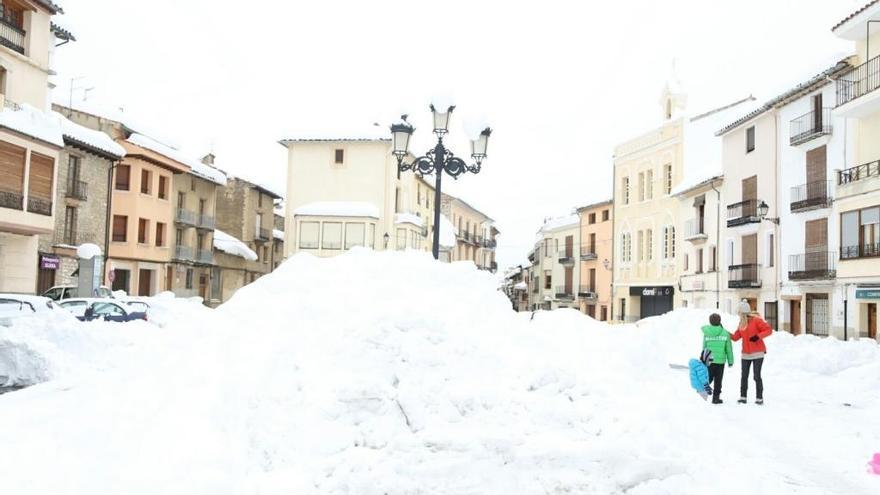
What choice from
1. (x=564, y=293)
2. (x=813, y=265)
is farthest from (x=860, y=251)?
(x=564, y=293)

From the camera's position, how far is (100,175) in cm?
3778

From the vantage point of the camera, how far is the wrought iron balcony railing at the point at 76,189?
35375 millimetres

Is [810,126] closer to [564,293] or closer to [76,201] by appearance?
[76,201]

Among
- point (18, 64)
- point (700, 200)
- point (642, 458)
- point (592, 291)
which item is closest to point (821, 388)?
point (642, 458)

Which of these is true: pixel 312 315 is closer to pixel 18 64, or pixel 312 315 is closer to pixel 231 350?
pixel 231 350

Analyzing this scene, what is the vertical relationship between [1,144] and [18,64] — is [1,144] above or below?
below

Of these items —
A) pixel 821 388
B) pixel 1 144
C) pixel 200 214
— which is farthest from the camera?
pixel 200 214

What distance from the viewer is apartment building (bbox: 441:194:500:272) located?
231 feet

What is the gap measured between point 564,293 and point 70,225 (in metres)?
40.4

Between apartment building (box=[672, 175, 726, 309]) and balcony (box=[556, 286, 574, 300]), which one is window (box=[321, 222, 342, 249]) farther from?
apartment building (box=[672, 175, 726, 309])

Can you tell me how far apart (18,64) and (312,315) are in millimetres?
26866

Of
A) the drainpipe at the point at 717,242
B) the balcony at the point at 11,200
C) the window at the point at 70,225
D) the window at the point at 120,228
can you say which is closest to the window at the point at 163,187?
the window at the point at 120,228

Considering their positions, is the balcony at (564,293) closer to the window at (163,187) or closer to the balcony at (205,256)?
the balcony at (205,256)

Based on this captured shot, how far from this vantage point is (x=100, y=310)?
73.5 feet
